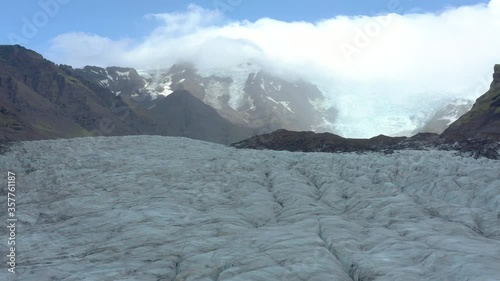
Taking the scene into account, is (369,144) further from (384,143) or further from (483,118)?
(483,118)

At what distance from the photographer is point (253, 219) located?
73.4 feet

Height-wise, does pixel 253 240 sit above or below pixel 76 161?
below

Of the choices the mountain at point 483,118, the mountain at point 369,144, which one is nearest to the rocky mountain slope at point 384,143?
the mountain at point 369,144

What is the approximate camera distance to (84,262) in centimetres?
1669

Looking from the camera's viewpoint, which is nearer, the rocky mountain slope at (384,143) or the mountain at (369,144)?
the mountain at (369,144)

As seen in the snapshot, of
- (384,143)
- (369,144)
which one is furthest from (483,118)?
(369,144)

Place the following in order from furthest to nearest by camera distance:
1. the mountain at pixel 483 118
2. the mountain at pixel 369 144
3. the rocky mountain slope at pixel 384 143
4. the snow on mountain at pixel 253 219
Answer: the mountain at pixel 483 118 → the rocky mountain slope at pixel 384 143 → the mountain at pixel 369 144 → the snow on mountain at pixel 253 219

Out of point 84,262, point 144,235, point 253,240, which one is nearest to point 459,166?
point 253,240

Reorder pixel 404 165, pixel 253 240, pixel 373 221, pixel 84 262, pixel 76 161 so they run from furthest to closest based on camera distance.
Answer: pixel 76 161
pixel 404 165
pixel 373 221
pixel 253 240
pixel 84 262

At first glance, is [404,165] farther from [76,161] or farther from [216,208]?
[76,161]

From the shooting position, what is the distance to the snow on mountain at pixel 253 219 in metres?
14.9

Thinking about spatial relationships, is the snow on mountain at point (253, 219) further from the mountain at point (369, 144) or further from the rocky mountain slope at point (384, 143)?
the rocky mountain slope at point (384, 143)

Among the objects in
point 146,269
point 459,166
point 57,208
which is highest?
point 459,166

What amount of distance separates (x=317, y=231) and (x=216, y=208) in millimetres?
6759
